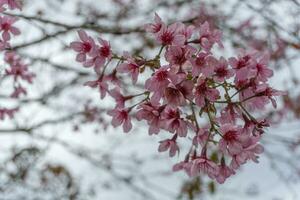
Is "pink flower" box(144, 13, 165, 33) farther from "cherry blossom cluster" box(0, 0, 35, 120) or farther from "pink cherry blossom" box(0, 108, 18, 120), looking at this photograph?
"pink cherry blossom" box(0, 108, 18, 120)

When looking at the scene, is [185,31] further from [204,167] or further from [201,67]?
[204,167]

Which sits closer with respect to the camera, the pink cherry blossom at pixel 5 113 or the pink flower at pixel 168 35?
the pink flower at pixel 168 35

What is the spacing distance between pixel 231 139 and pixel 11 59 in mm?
1964

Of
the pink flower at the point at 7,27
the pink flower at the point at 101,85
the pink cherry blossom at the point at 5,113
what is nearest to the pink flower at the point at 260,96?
the pink flower at the point at 101,85

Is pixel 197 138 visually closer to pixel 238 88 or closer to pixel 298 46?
A: pixel 238 88

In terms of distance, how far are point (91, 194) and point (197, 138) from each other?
517 centimetres

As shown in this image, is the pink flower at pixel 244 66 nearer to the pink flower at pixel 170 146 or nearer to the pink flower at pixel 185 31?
the pink flower at pixel 185 31

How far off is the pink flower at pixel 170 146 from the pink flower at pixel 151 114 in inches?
9.5

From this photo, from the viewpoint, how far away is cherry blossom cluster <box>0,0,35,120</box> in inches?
105

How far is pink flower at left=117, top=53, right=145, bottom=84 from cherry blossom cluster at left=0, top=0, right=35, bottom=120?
785 millimetres

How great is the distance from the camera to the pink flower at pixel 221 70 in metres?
2.05

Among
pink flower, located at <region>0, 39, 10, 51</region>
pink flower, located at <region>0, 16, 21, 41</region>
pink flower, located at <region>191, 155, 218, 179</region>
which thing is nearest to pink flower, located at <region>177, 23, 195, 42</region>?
pink flower, located at <region>191, 155, 218, 179</region>

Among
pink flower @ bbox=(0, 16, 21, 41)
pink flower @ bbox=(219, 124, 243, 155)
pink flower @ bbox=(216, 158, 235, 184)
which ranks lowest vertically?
pink flower @ bbox=(216, 158, 235, 184)

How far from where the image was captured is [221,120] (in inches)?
83.2
